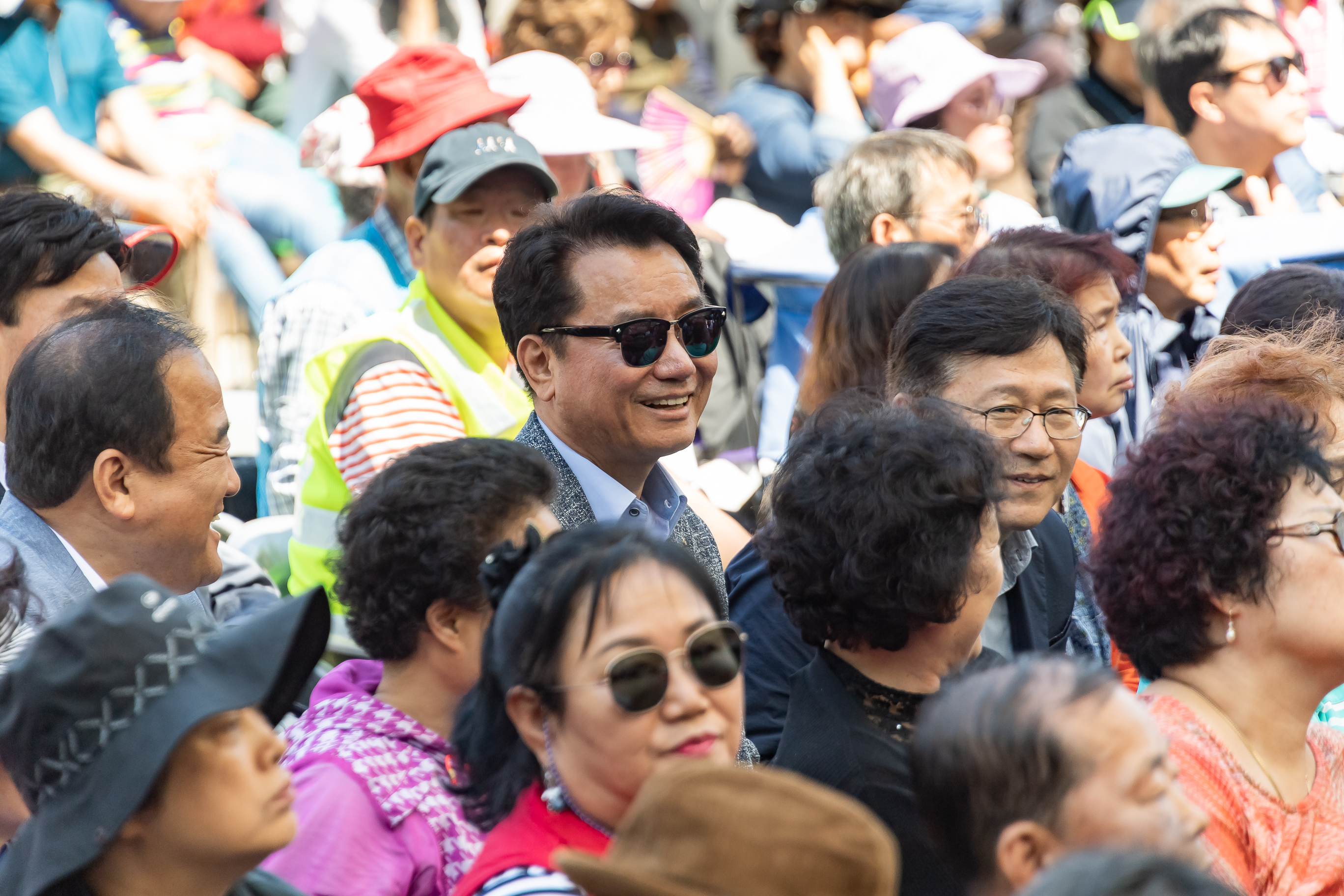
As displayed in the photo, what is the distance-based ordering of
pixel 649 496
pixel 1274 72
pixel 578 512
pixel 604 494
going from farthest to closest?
1. pixel 1274 72
2. pixel 649 496
3. pixel 604 494
4. pixel 578 512

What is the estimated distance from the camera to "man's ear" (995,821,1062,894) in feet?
6.29

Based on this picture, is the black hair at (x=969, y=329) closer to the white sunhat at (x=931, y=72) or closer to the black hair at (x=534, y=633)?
the black hair at (x=534, y=633)

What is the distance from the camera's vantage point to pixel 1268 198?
5.84m

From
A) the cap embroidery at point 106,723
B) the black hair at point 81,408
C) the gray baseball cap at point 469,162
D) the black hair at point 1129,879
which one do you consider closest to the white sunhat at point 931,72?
the gray baseball cap at point 469,162

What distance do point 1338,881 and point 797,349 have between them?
131 inches

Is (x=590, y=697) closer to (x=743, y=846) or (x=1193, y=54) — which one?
A: (x=743, y=846)

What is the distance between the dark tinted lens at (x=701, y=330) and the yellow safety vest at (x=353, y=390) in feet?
2.22

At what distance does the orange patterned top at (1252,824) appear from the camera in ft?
7.85

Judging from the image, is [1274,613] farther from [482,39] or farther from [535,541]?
[482,39]

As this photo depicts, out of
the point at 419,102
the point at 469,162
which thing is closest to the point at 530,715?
the point at 469,162

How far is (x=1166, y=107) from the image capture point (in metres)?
5.97

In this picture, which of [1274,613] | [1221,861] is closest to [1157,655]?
[1274,613]

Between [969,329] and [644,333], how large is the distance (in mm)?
715

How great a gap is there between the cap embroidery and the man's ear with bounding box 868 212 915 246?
347cm
